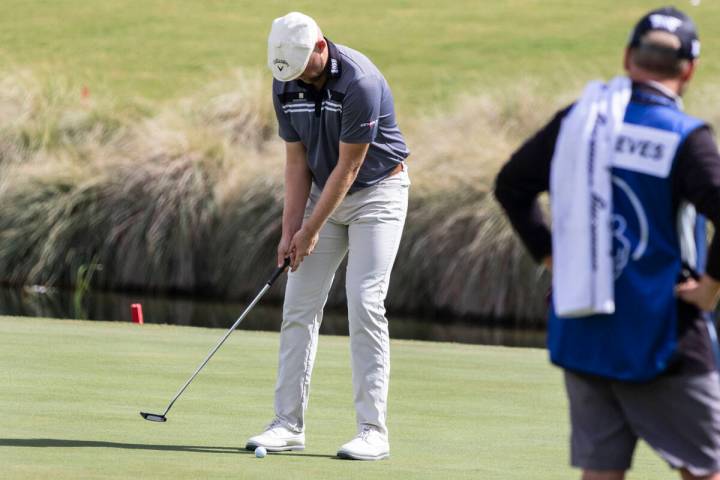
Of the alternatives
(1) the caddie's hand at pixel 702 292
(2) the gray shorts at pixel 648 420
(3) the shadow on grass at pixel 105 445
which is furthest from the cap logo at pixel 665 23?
(3) the shadow on grass at pixel 105 445

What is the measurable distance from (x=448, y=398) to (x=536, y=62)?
63.8 ft

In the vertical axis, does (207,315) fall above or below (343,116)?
below

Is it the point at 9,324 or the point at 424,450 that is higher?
the point at 424,450

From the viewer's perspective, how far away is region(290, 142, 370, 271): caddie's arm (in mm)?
5883

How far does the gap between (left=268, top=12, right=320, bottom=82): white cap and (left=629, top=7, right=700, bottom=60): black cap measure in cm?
220

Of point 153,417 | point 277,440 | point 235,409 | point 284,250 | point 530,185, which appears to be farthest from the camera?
point 235,409

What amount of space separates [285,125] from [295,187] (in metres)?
0.25

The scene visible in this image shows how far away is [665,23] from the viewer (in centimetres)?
370

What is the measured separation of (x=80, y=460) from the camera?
561 cm

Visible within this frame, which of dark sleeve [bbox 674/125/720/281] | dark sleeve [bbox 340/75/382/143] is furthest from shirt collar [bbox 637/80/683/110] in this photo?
dark sleeve [bbox 340/75/382/143]

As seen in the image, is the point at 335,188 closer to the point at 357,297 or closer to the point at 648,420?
the point at 357,297

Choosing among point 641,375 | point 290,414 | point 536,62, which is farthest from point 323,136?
point 536,62

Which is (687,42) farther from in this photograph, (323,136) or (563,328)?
(323,136)

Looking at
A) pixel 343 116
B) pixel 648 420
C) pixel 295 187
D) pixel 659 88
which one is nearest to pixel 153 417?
pixel 295 187
